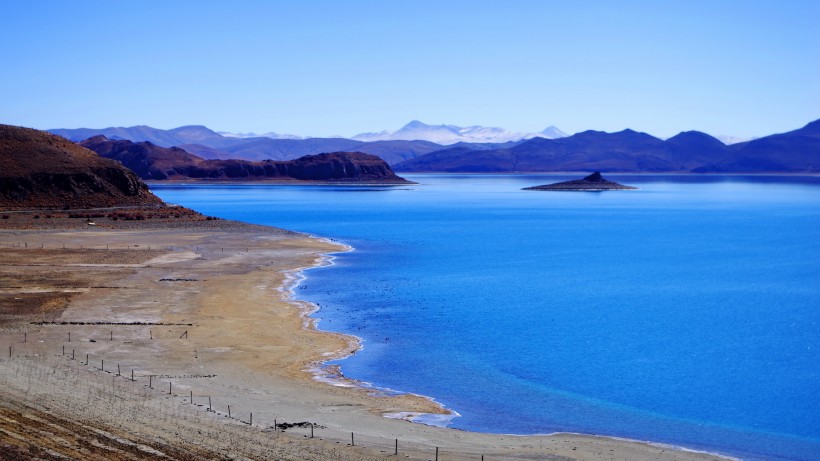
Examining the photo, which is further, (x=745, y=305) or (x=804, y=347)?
(x=745, y=305)

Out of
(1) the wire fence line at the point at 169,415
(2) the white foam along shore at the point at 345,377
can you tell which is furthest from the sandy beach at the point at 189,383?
(2) the white foam along shore at the point at 345,377

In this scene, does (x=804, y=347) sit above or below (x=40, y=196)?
below

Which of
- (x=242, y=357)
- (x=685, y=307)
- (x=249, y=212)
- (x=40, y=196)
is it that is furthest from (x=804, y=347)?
(x=249, y=212)

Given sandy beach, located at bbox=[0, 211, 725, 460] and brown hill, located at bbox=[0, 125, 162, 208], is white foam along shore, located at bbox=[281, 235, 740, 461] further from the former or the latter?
brown hill, located at bbox=[0, 125, 162, 208]

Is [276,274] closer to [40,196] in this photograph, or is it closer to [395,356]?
[395,356]

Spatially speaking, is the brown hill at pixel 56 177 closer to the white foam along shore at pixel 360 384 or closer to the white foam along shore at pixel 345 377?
the white foam along shore at pixel 345 377

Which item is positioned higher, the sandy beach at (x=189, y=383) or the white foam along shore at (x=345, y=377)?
the sandy beach at (x=189, y=383)

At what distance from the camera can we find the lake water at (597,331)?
25.0 metres

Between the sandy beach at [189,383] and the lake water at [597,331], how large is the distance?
213 cm

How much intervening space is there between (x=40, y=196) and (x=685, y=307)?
246 feet

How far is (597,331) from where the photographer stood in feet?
124

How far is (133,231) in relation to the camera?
7712cm

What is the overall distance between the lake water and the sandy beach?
213 centimetres

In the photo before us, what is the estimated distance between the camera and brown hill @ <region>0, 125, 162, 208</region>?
3666 inches
